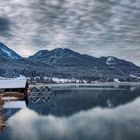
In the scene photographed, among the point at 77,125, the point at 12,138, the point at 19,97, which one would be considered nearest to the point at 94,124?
the point at 77,125

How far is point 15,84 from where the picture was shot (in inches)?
4515

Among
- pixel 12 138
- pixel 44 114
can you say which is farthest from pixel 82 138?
Answer: pixel 44 114

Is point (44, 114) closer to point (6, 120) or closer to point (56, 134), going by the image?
point (6, 120)

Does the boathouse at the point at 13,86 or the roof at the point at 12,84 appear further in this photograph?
the boathouse at the point at 13,86

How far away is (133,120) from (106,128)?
11.4 metres

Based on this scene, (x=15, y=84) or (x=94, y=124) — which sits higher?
(x=15, y=84)

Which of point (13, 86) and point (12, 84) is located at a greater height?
point (12, 84)

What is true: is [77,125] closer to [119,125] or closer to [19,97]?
[119,125]

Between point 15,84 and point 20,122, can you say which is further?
point 15,84

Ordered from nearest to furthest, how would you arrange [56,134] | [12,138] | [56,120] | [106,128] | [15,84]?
1. [12,138]
2. [56,134]
3. [106,128]
4. [56,120]
5. [15,84]

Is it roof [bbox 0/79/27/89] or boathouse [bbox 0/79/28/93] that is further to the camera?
boathouse [bbox 0/79/28/93]

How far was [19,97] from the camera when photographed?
10356cm

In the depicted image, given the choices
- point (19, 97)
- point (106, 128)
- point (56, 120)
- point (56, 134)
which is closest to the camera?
A: point (56, 134)

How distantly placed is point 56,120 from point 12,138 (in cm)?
1780
